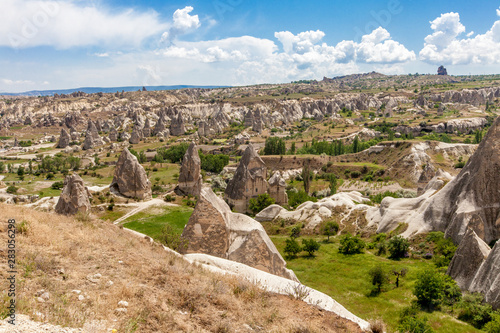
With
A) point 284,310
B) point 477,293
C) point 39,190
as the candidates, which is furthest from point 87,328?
point 39,190

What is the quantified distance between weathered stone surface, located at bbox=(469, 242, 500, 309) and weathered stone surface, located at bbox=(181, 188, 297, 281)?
9.92 metres

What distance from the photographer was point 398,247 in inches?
1065

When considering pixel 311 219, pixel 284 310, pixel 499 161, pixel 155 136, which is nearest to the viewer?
pixel 284 310

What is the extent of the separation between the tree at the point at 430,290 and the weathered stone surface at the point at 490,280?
Result: 169cm

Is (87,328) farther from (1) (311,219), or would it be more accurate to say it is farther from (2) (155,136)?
(2) (155,136)

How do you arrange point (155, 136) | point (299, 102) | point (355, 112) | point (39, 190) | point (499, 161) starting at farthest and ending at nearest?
1. point (299, 102)
2. point (355, 112)
3. point (155, 136)
4. point (39, 190)
5. point (499, 161)

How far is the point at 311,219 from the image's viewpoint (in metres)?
39.4

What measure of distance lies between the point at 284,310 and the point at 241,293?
129 cm

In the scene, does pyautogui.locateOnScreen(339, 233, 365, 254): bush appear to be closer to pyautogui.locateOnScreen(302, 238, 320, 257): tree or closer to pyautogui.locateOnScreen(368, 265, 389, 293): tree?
pyautogui.locateOnScreen(302, 238, 320, 257): tree

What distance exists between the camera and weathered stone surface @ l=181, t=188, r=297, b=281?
49.9 feet

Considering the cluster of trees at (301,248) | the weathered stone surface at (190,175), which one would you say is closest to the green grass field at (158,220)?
the weathered stone surface at (190,175)

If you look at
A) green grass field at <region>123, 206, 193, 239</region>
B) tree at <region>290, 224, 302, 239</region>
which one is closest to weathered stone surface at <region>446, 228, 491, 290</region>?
tree at <region>290, 224, 302, 239</region>

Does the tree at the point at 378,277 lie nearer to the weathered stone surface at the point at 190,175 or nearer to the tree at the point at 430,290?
the tree at the point at 430,290

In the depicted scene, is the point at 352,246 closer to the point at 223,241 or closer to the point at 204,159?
the point at 223,241
